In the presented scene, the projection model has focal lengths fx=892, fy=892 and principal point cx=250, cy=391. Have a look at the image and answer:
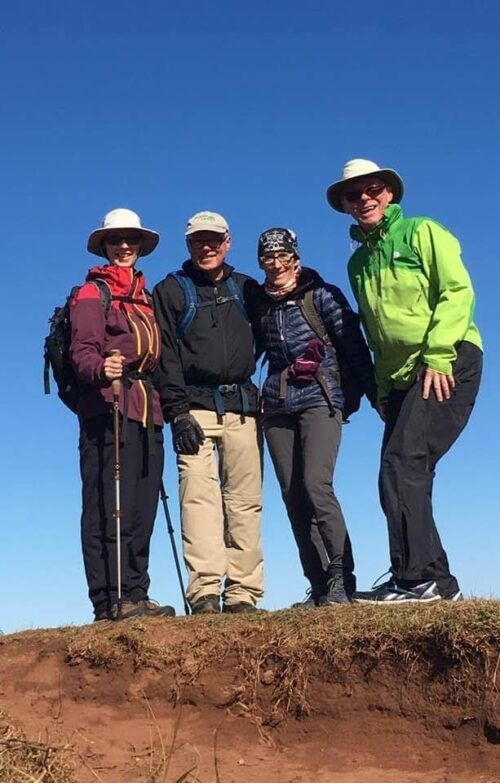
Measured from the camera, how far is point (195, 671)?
679 cm

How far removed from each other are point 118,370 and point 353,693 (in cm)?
334

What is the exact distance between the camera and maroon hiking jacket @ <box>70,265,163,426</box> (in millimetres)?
7820

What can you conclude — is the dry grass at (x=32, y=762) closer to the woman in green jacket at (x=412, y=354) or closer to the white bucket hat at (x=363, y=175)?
the woman in green jacket at (x=412, y=354)

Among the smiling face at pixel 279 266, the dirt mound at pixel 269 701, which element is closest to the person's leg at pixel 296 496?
the dirt mound at pixel 269 701

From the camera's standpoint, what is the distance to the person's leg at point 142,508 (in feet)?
26.0

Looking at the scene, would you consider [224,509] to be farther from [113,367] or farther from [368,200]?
[368,200]

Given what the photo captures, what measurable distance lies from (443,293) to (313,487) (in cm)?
195

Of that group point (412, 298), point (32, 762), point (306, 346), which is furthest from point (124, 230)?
point (32, 762)

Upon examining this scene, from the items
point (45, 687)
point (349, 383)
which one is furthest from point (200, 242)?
point (45, 687)

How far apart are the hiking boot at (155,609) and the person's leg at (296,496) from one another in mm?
1252

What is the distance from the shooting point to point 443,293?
7160 mm

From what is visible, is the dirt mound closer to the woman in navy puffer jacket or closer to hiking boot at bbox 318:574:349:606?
hiking boot at bbox 318:574:349:606

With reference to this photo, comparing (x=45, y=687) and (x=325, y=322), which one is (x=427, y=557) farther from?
(x=45, y=687)

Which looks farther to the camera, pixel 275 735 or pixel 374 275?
pixel 374 275
